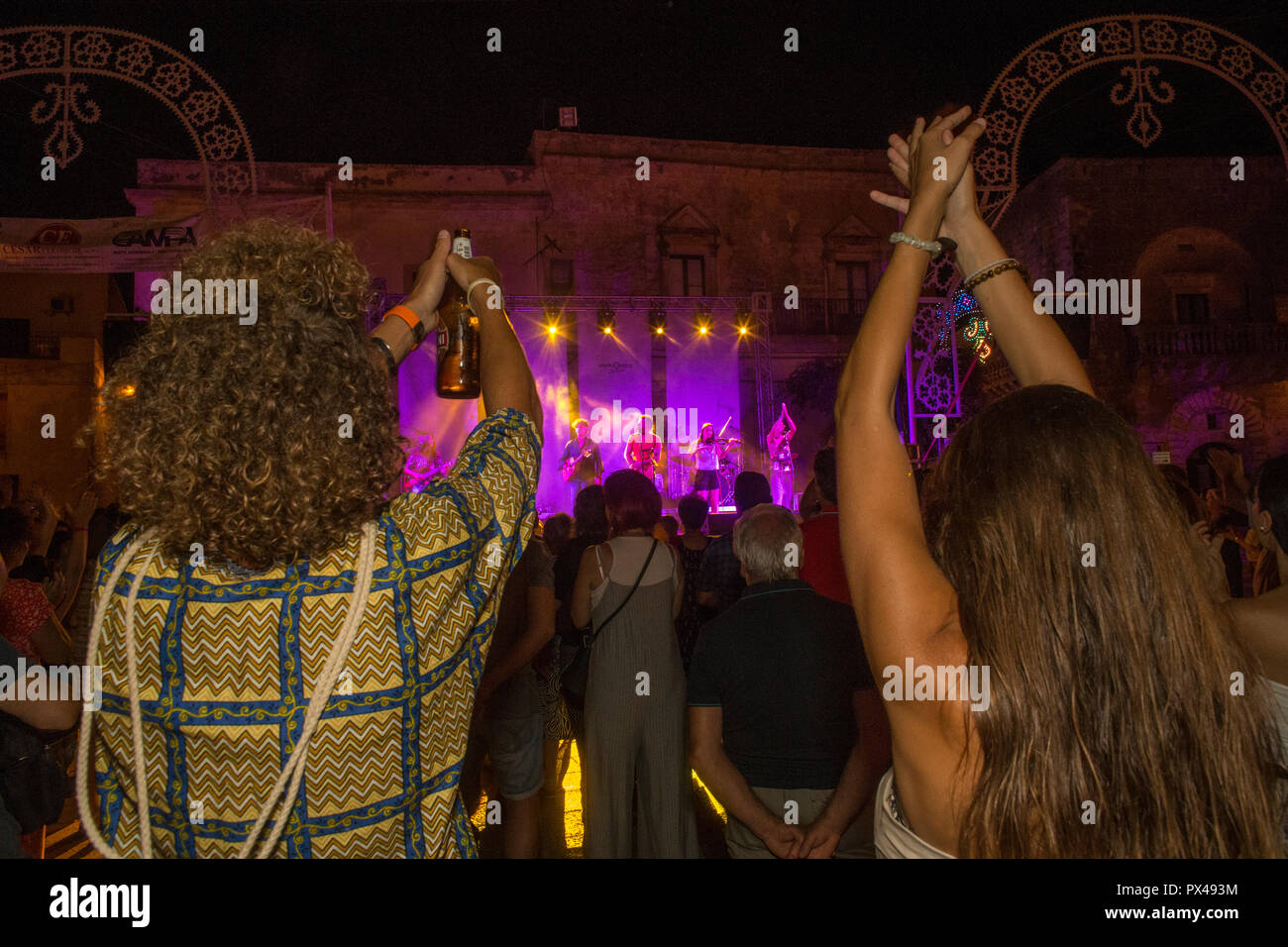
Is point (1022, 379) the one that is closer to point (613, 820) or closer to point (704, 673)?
point (704, 673)

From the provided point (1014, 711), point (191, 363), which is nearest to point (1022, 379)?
point (1014, 711)

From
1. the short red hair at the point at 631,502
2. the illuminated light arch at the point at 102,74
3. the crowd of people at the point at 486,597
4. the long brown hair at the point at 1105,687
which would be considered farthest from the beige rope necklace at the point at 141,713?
the illuminated light arch at the point at 102,74

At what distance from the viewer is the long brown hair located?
1062 mm

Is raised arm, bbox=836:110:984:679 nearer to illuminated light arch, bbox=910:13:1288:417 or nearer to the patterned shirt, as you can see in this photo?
the patterned shirt

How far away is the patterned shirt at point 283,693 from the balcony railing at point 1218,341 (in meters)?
20.1

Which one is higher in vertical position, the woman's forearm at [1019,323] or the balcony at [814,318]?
the balcony at [814,318]

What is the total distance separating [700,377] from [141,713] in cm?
1699

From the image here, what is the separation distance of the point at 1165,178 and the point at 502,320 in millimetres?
21662

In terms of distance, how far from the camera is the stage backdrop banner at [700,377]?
17797 millimetres

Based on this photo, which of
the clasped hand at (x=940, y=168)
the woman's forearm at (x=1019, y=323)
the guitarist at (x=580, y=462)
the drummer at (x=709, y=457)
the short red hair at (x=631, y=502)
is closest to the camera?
the clasped hand at (x=940, y=168)

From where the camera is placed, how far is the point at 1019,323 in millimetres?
1491

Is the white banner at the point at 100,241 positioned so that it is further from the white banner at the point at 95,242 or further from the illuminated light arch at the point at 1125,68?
the illuminated light arch at the point at 1125,68

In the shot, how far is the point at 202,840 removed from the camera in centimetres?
123

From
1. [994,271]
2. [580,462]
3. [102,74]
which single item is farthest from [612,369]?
[994,271]
